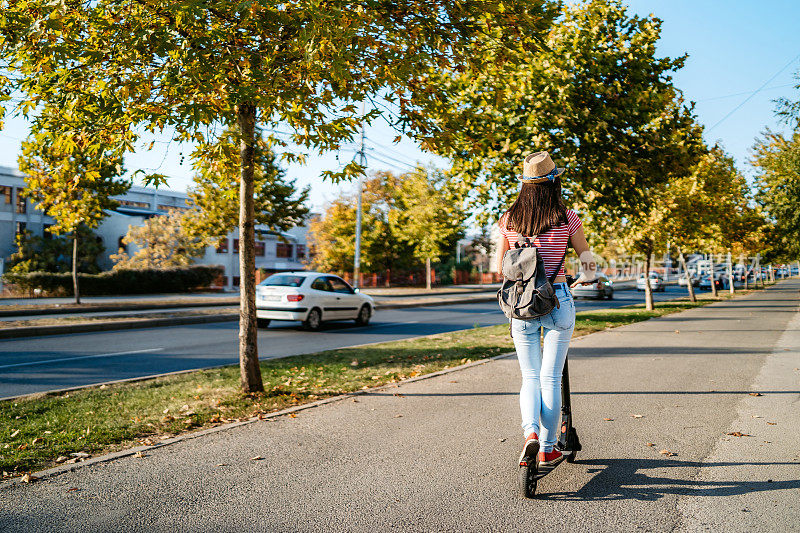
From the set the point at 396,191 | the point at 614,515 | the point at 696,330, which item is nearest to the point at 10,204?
the point at 396,191

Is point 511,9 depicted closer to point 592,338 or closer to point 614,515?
point 614,515

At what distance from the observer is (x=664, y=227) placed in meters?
21.7

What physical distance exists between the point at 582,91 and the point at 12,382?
1151cm

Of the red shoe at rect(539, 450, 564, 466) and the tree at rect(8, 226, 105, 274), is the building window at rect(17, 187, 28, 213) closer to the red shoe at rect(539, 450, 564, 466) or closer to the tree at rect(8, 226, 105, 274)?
the tree at rect(8, 226, 105, 274)

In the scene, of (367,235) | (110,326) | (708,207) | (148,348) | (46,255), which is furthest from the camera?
(367,235)

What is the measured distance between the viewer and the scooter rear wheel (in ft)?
11.9

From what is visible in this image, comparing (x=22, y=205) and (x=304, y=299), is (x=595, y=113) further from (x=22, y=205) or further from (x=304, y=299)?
(x=22, y=205)

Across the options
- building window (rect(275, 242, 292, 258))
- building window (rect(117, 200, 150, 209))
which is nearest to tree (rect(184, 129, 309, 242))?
building window (rect(117, 200, 150, 209))

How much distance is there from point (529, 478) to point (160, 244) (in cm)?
3996

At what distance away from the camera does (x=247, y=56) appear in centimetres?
565

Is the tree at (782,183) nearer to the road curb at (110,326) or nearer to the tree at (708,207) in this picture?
the tree at (708,207)

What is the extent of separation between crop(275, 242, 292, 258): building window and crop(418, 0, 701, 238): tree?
5144 centimetres

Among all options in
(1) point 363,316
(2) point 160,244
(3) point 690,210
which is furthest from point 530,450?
(2) point 160,244

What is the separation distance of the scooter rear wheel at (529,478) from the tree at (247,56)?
332 centimetres
